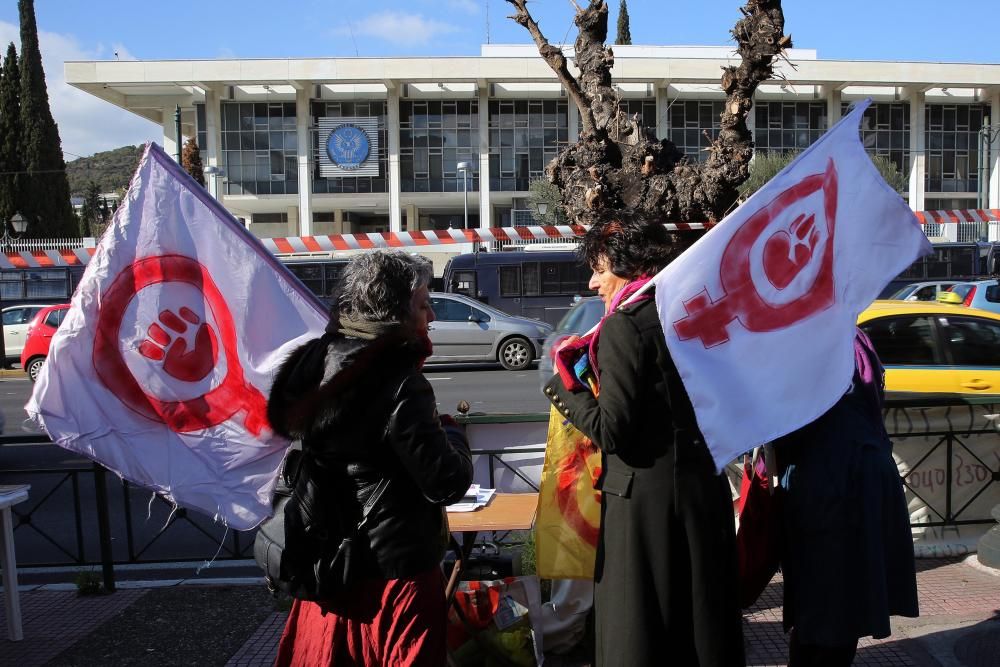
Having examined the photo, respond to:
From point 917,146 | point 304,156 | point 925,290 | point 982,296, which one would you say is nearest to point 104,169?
point 304,156

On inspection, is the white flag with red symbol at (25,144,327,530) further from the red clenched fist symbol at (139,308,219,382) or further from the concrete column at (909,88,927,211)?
the concrete column at (909,88,927,211)

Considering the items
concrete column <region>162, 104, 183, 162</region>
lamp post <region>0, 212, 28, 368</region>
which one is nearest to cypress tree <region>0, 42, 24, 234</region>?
lamp post <region>0, 212, 28, 368</region>

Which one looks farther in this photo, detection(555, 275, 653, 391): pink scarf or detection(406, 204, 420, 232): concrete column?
detection(406, 204, 420, 232): concrete column

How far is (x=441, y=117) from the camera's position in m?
45.6

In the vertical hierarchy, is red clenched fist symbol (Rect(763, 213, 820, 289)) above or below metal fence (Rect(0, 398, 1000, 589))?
above

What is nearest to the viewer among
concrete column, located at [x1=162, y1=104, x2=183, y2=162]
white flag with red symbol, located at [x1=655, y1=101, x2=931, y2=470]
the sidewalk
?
white flag with red symbol, located at [x1=655, y1=101, x2=931, y2=470]

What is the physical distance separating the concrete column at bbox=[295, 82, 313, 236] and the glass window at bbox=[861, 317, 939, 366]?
40396mm

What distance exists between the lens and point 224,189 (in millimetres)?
45156

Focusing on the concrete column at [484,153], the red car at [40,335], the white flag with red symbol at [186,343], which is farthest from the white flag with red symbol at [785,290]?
Answer: the concrete column at [484,153]

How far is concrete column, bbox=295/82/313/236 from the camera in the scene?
145ft

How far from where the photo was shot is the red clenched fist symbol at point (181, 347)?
2.92 m

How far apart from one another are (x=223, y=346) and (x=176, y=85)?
45.5 metres

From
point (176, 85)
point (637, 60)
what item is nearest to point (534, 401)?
point (637, 60)

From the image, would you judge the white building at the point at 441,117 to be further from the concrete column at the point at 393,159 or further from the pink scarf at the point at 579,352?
the pink scarf at the point at 579,352
